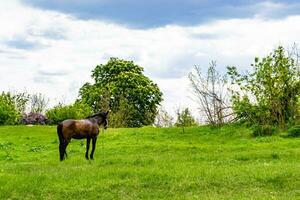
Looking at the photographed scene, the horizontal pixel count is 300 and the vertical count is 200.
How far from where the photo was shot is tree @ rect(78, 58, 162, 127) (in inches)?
2788

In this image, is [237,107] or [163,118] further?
[163,118]

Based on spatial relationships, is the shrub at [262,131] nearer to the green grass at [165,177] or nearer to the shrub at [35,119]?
the green grass at [165,177]

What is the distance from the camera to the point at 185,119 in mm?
55625

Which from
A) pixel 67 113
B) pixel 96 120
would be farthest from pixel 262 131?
pixel 67 113

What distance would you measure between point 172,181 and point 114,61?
201ft

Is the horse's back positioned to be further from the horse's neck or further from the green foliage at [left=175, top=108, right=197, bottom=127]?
the green foliage at [left=175, top=108, right=197, bottom=127]

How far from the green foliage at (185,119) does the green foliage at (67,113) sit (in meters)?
10.1

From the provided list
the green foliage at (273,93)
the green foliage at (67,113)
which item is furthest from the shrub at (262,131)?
the green foliage at (67,113)

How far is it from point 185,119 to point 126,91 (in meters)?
20.0

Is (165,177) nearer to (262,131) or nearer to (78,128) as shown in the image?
(78,128)

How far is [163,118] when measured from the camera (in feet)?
204

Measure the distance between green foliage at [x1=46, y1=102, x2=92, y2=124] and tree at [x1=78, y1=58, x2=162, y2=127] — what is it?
7.48m

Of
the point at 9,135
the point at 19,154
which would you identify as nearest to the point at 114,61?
the point at 9,135

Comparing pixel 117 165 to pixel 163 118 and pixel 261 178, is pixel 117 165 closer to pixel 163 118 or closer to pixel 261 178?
pixel 261 178
